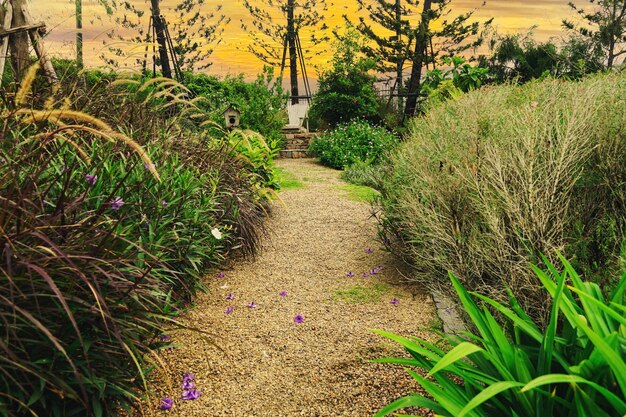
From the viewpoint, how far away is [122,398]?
7.98ft

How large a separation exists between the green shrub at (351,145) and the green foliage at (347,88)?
1135 millimetres

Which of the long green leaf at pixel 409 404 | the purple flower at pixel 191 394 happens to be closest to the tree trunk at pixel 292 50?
the purple flower at pixel 191 394

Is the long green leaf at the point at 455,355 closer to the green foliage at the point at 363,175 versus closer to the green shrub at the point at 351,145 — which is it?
the green foliage at the point at 363,175

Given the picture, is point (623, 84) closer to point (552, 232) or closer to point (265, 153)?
point (552, 232)

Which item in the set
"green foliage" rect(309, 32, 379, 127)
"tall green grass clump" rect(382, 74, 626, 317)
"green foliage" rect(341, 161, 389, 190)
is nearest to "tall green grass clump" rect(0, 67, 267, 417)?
"tall green grass clump" rect(382, 74, 626, 317)

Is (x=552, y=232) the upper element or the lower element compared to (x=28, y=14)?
lower

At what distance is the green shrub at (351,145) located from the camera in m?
12.0

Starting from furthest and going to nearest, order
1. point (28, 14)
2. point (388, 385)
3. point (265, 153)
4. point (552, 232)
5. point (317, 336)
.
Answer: point (265, 153) < point (28, 14) < point (317, 336) < point (552, 232) < point (388, 385)

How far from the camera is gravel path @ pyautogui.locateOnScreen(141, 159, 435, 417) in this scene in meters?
2.87

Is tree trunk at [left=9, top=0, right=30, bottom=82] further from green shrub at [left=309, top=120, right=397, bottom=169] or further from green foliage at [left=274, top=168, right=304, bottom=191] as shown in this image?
green shrub at [left=309, top=120, right=397, bottom=169]

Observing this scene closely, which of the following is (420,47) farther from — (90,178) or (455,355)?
(455,355)

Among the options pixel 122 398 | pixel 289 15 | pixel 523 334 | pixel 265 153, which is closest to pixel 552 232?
pixel 523 334

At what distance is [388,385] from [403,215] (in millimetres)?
1848

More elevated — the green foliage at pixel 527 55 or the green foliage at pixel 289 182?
the green foliage at pixel 527 55
